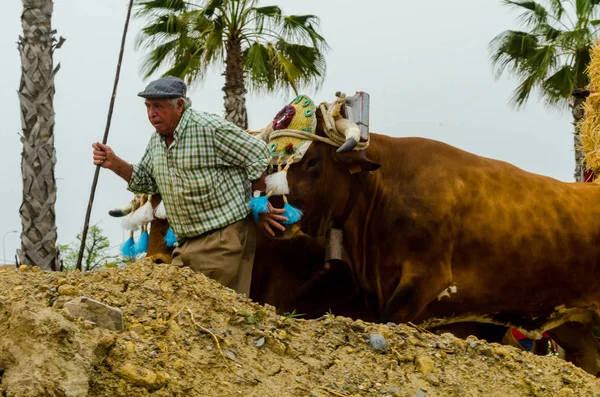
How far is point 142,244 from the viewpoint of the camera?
24.7ft

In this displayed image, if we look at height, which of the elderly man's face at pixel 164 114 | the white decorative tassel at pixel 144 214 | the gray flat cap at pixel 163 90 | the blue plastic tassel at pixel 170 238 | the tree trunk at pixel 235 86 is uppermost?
the tree trunk at pixel 235 86

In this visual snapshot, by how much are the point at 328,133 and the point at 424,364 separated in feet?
10.4

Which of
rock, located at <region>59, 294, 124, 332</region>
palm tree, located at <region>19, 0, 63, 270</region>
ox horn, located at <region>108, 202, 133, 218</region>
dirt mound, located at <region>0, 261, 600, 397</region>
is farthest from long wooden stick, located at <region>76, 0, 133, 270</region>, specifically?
palm tree, located at <region>19, 0, 63, 270</region>

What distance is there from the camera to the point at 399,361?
16.0 feet

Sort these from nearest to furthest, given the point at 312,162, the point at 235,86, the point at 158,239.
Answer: the point at 158,239 < the point at 312,162 < the point at 235,86

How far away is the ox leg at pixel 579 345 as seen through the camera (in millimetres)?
8891

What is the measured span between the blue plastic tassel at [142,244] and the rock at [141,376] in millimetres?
3642

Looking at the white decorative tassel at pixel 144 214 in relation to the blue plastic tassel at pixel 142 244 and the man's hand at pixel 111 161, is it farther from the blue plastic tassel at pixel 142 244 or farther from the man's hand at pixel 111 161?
the man's hand at pixel 111 161

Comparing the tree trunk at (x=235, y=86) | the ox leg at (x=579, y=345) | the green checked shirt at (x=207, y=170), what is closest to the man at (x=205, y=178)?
the green checked shirt at (x=207, y=170)

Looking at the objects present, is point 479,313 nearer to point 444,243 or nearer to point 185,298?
point 444,243

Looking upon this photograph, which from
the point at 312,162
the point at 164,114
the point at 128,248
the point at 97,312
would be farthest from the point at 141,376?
the point at 312,162

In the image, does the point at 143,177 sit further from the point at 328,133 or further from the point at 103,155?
the point at 328,133

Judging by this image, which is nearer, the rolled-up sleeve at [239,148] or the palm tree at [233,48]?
the rolled-up sleeve at [239,148]

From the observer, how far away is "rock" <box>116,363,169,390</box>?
3.85 meters
